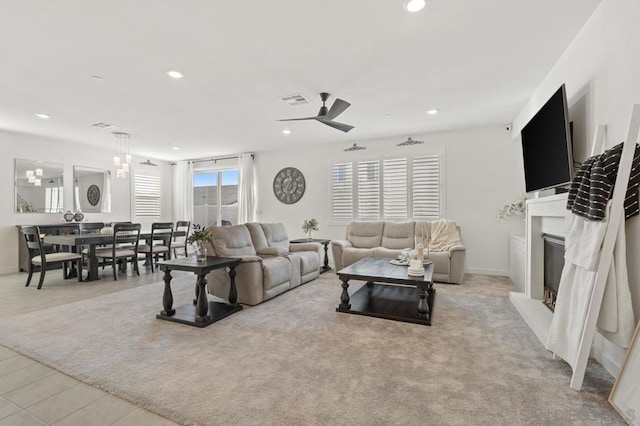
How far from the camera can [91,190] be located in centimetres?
712

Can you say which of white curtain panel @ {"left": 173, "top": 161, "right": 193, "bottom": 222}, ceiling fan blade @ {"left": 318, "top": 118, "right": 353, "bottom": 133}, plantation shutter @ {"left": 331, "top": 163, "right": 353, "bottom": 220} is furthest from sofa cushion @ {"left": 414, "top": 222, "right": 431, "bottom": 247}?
white curtain panel @ {"left": 173, "top": 161, "right": 193, "bottom": 222}

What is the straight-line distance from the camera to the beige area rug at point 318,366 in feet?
5.88

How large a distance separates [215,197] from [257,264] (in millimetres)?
5560

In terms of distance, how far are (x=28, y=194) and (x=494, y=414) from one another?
8.15 m

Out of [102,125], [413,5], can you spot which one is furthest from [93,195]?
→ [413,5]

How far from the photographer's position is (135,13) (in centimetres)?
238

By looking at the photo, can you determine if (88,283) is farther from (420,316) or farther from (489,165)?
(489,165)

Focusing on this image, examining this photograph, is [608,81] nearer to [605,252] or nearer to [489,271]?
[605,252]

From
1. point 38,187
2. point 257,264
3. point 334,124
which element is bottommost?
point 257,264

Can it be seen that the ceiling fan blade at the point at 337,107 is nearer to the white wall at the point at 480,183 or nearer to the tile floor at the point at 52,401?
the white wall at the point at 480,183

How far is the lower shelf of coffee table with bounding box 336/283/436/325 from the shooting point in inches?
132

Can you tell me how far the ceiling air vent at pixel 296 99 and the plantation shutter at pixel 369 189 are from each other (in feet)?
8.81

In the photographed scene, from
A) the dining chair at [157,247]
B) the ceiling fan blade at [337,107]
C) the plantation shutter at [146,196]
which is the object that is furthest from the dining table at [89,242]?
the ceiling fan blade at [337,107]

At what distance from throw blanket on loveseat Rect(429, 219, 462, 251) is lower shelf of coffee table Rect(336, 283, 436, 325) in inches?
48.1
